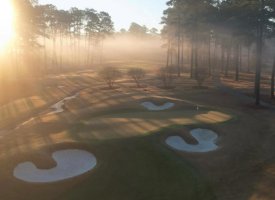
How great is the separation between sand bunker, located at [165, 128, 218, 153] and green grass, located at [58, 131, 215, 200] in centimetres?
205

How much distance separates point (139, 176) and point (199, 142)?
31.7 ft

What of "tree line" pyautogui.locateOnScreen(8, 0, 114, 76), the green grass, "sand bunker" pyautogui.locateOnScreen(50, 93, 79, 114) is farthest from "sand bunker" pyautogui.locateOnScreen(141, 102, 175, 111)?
"tree line" pyautogui.locateOnScreen(8, 0, 114, 76)

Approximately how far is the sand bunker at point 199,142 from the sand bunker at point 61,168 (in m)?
7.76

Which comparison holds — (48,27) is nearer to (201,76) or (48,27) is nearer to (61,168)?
(201,76)

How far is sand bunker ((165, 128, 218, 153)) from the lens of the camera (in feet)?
107

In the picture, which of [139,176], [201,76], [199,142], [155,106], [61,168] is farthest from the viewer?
[201,76]

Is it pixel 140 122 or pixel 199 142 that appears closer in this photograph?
pixel 199 142

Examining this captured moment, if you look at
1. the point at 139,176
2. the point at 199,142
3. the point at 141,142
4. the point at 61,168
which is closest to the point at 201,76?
the point at 199,142

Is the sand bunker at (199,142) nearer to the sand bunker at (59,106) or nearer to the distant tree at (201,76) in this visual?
the sand bunker at (59,106)

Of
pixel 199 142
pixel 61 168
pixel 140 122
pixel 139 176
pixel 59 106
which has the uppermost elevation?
pixel 140 122

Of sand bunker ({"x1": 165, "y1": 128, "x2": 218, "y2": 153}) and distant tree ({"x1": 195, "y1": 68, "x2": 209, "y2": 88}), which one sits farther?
distant tree ({"x1": 195, "y1": 68, "x2": 209, "y2": 88})

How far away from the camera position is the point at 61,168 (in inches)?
1077

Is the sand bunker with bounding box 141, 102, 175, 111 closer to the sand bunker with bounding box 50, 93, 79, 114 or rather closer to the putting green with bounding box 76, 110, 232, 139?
the putting green with bounding box 76, 110, 232, 139

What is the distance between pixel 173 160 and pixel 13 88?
4547 centimetres
